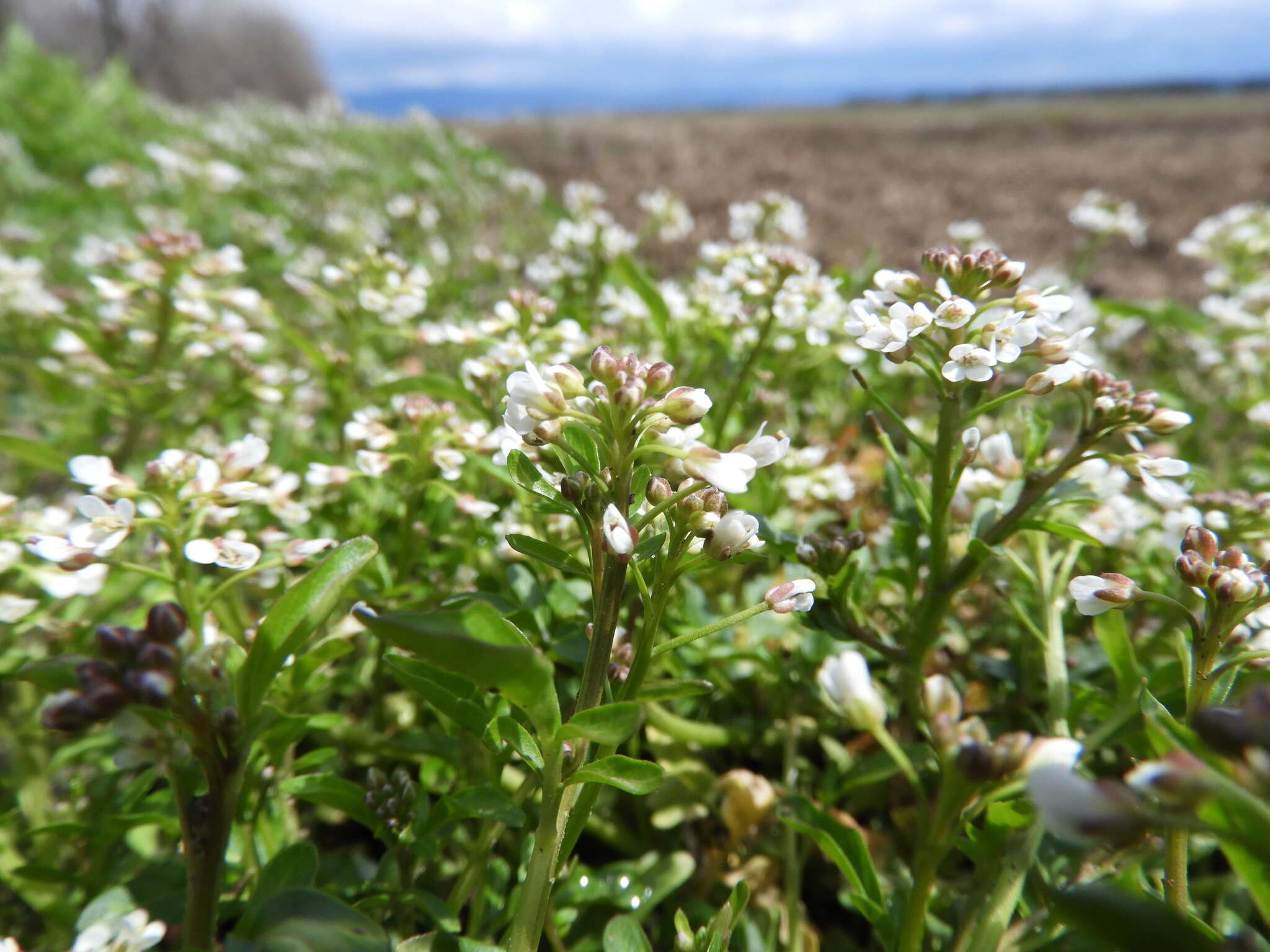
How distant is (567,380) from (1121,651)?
1019 millimetres

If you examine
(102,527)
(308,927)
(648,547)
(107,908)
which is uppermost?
(648,547)

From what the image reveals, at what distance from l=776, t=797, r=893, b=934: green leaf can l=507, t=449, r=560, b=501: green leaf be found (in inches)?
22.4

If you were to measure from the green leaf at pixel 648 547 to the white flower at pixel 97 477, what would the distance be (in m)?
0.77

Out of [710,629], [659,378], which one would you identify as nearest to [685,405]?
[659,378]

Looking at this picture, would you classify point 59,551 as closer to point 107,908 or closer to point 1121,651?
point 107,908

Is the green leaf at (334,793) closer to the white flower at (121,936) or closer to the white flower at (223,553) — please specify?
the white flower at (121,936)

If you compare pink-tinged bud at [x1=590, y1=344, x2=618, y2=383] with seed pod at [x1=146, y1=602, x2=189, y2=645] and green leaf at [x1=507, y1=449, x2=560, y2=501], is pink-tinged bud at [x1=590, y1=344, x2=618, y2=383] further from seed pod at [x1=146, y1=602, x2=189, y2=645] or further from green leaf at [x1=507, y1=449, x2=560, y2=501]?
seed pod at [x1=146, y1=602, x2=189, y2=645]

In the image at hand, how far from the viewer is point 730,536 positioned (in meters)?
1.02

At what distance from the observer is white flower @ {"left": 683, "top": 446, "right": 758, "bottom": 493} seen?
93 centimetres

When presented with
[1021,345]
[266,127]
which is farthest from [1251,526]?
[266,127]

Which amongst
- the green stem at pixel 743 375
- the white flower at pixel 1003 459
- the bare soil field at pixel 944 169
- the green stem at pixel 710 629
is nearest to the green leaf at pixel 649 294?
the green stem at pixel 743 375

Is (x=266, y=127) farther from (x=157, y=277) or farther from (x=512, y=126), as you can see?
(x=157, y=277)

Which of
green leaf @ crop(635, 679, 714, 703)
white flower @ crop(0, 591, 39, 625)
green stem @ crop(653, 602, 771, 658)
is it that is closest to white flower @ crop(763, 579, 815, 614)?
green stem @ crop(653, 602, 771, 658)

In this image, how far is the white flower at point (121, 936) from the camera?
1049 millimetres
